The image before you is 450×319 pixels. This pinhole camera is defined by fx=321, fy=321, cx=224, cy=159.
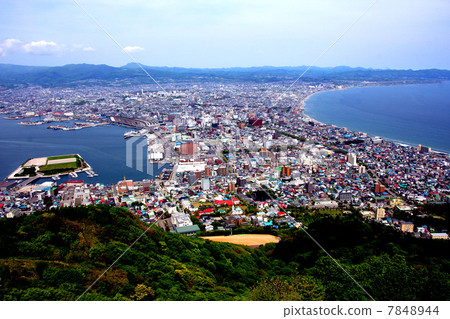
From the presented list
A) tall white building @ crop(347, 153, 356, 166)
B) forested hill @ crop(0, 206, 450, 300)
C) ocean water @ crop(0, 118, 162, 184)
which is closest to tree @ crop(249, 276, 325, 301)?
forested hill @ crop(0, 206, 450, 300)

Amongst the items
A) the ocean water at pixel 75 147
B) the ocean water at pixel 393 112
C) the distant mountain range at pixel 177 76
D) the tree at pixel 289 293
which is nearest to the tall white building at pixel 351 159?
the ocean water at pixel 393 112

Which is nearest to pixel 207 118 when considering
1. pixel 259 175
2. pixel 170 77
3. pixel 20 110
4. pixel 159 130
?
pixel 159 130

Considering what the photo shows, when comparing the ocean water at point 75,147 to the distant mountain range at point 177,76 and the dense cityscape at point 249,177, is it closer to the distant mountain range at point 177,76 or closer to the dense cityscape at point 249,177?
the dense cityscape at point 249,177

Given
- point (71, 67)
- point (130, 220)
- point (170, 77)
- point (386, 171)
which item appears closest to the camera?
point (130, 220)

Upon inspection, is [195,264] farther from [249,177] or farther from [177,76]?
[177,76]

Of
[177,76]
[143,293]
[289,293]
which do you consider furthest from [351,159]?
[177,76]

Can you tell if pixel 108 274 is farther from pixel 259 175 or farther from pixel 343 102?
pixel 343 102
